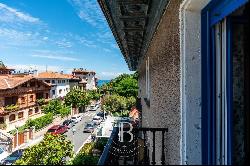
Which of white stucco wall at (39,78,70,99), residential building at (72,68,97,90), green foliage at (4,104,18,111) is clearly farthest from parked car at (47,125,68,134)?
residential building at (72,68,97,90)

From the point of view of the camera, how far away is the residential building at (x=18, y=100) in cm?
3578

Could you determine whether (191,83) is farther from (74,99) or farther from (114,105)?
(74,99)

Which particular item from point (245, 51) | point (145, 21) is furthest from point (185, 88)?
point (145, 21)

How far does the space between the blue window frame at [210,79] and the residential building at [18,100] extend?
33748 millimetres

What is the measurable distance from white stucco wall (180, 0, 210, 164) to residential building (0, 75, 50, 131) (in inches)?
1323

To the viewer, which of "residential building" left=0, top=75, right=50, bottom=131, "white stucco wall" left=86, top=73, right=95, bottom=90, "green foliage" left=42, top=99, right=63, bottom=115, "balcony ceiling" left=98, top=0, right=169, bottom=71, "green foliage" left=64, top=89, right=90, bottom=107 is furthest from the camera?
"white stucco wall" left=86, top=73, right=95, bottom=90

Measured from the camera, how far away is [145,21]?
A: 5.83m

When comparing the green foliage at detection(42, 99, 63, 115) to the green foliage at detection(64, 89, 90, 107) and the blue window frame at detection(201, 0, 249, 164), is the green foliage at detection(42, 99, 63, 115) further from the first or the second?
the blue window frame at detection(201, 0, 249, 164)

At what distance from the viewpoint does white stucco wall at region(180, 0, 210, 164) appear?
2.59m

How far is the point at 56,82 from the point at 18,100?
18.7m

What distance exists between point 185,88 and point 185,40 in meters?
0.39

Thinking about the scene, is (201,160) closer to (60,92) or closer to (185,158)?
(185,158)

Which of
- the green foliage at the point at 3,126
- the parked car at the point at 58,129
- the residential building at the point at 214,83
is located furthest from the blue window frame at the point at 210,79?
the green foliage at the point at 3,126

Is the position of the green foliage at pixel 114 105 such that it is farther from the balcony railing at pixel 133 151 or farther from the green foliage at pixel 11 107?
the balcony railing at pixel 133 151
